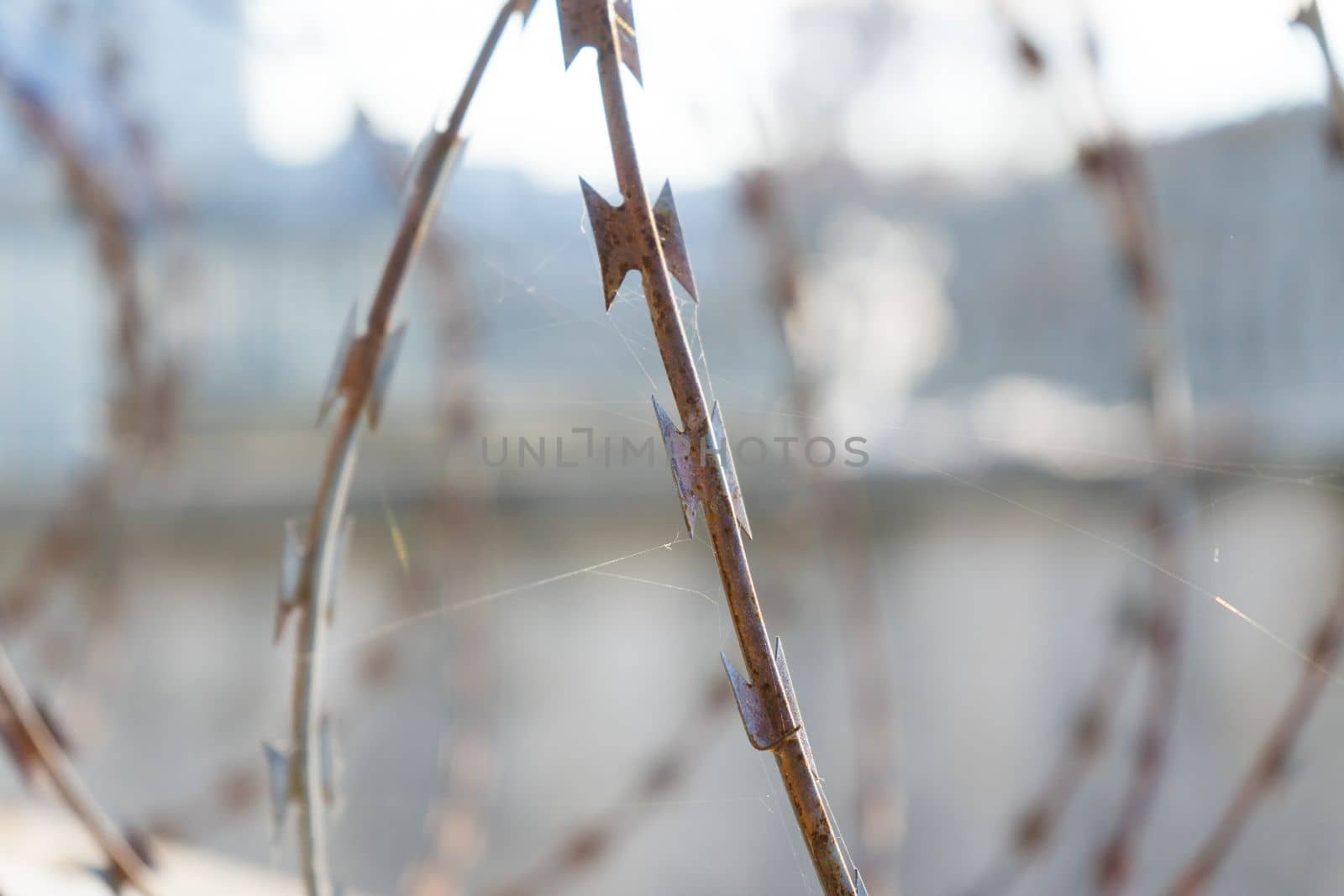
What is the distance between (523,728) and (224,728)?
1257mm

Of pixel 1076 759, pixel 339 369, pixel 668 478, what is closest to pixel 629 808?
pixel 1076 759

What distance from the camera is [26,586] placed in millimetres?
1621

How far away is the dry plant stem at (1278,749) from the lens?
0.93 meters

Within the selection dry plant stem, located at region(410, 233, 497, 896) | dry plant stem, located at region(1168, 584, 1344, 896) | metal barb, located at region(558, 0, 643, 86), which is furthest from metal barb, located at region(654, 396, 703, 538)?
dry plant stem, located at region(410, 233, 497, 896)

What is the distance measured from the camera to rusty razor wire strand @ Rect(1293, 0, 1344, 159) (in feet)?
2.22

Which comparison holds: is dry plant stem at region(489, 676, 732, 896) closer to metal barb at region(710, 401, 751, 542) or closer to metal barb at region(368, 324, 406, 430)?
metal barb at region(368, 324, 406, 430)

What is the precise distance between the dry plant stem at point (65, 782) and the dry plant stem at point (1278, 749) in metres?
0.89

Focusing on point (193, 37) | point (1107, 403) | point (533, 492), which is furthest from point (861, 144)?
point (193, 37)

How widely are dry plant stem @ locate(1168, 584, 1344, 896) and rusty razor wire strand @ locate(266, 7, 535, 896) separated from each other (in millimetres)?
795

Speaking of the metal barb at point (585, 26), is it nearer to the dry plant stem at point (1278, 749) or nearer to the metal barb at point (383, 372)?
the metal barb at point (383, 372)

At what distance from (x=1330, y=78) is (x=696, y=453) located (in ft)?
1.85

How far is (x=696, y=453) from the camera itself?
0.46 metres

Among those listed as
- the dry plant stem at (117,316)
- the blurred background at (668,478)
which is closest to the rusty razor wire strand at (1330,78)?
the blurred background at (668,478)

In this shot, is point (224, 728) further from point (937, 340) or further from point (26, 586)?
→ point (937, 340)
